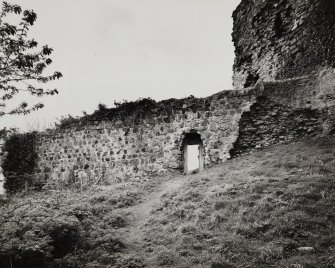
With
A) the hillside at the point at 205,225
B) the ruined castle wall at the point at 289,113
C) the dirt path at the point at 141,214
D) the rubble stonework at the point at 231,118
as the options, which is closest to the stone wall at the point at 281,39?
the rubble stonework at the point at 231,118

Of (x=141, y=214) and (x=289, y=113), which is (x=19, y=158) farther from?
(x=289, y=113)

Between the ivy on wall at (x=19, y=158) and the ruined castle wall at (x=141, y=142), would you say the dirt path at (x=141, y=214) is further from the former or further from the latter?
the ivy on wall at (x=19, y=158)

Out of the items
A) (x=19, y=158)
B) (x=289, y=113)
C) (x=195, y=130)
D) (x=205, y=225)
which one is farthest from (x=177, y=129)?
(x=19, y=158)

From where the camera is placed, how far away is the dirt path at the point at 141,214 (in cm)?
764

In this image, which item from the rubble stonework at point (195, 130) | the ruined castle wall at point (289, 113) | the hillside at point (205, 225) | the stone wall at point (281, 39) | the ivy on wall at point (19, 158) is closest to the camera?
the hillside at point (205, 225)

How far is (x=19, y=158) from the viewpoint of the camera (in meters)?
14.8

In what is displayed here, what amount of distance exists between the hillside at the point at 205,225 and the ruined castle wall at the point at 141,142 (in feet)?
7.50

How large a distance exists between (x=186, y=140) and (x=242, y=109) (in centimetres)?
241

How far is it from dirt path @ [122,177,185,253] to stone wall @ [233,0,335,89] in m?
6.38

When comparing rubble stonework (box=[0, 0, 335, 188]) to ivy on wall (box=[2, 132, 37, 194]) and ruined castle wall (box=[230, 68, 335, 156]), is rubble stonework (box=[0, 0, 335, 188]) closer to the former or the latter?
Result: ruined castle wall (box=[230, 68, 335, 156])

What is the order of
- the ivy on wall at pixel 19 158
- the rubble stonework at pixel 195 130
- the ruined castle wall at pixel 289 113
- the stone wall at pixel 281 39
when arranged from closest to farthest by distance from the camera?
the ruined castle wall at pixel 289 113 → the rubble stonework at pixel 195 130 → the stone wall at pixel 281 39 → the ivy on wall at pixel 19 158

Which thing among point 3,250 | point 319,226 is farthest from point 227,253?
point 3,250

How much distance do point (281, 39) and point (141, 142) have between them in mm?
7211

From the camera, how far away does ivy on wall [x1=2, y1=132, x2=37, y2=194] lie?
47.4 feet
